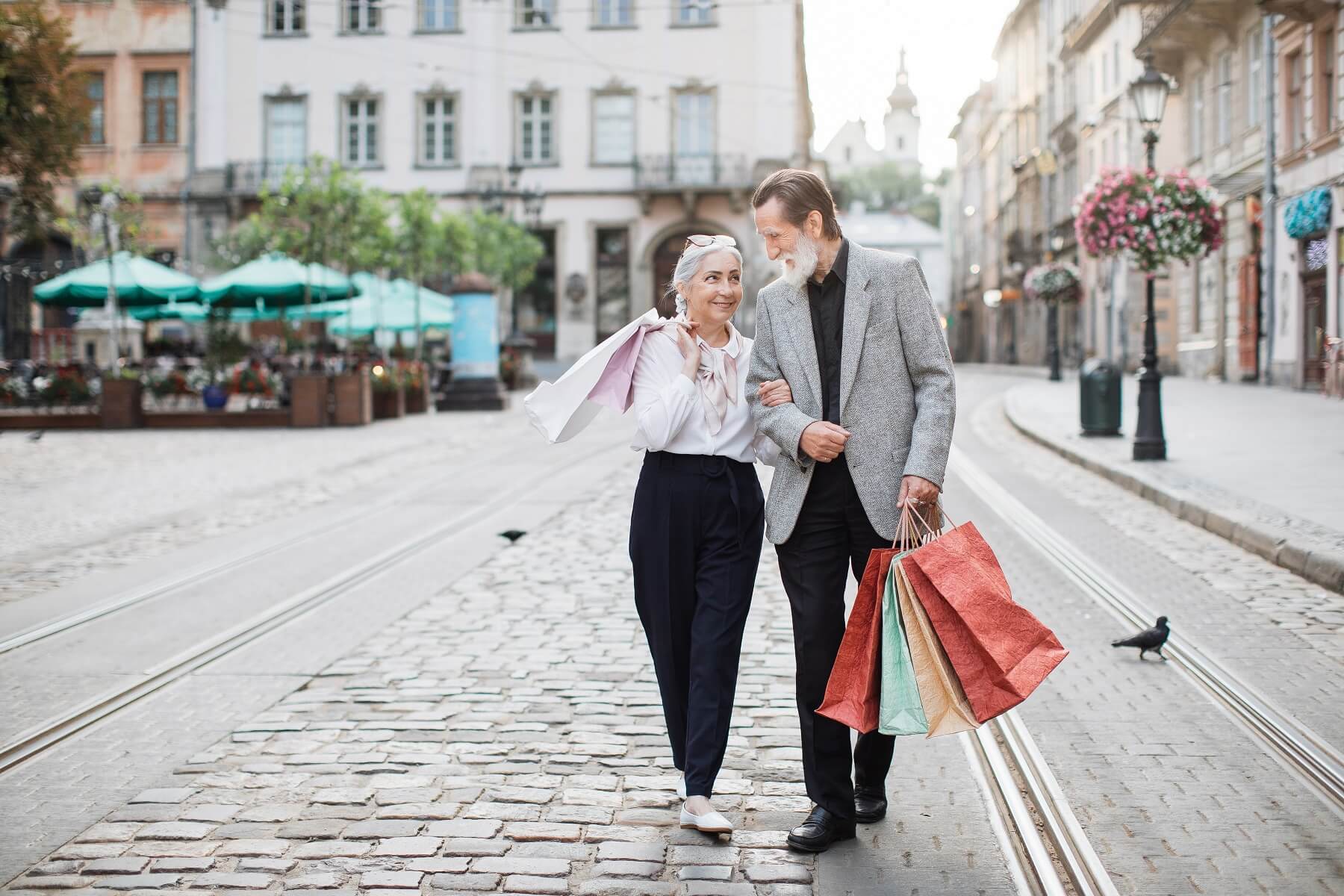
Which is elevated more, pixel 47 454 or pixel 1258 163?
pixel 1258 163

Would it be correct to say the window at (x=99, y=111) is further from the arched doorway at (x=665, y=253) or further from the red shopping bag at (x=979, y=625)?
the red shopping bag at (x=979, y=625)

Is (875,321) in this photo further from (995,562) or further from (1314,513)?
(1314,513)

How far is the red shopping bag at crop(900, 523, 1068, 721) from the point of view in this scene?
139 inches

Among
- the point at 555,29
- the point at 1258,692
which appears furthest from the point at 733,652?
the point at 555,29

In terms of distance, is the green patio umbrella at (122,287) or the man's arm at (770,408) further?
the green patio umbrella at (122,287)

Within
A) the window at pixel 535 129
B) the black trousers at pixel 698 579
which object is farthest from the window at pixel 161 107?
the black trousers at pixel 698 579

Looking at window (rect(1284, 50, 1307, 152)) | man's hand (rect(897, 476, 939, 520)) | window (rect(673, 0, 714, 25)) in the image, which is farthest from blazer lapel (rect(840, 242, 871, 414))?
window (rect(673, 0, 714, 25))

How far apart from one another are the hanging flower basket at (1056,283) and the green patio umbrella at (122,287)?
2216 cm

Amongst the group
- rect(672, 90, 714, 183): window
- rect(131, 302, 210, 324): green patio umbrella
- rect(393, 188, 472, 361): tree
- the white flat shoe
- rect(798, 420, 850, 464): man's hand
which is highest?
rect(672, 90, 714, 183): window

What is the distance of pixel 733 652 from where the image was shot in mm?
4035

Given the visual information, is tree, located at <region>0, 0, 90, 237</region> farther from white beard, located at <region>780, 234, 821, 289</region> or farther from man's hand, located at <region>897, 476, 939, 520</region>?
man's hand, located at <region>897, 476, 939, 520</region>

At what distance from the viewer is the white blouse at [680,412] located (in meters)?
3.96

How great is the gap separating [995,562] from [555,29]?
45125 millimetres

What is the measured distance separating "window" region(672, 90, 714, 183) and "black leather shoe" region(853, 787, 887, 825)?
42.6 metres
